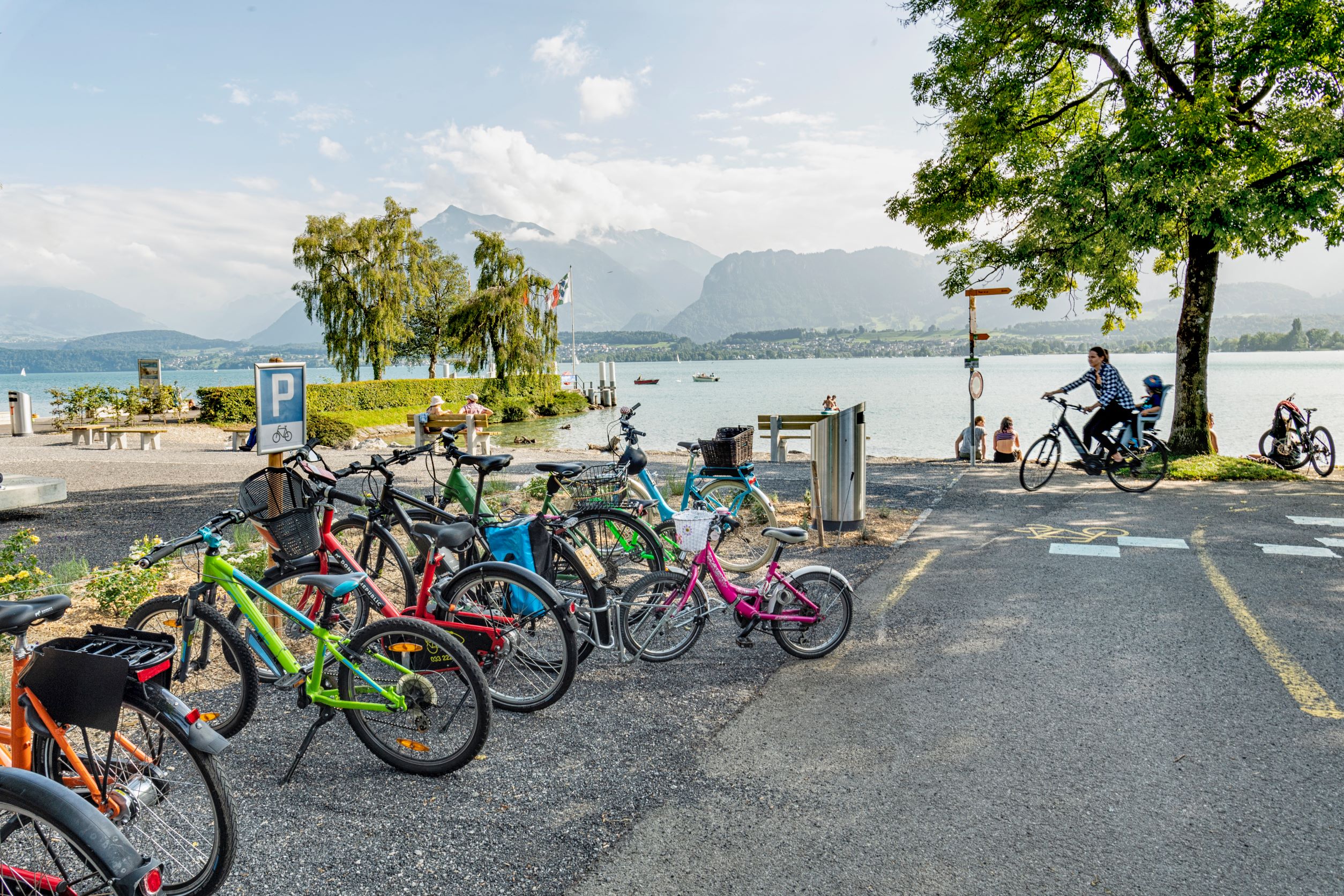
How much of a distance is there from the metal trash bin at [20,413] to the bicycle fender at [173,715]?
86.6 feet

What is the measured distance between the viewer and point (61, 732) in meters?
2.40

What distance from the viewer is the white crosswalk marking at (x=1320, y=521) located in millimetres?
8413

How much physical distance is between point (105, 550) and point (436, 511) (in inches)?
204

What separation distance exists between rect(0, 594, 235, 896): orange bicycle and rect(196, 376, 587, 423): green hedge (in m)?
25.9

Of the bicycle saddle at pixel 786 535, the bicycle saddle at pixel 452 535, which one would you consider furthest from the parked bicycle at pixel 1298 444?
the bicycle saddle at pixel 452 535

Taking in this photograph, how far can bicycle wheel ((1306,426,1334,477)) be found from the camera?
41.5ft

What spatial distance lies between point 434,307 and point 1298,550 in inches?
2204

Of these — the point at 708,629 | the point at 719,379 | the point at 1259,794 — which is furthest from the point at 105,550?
the point at 719,379

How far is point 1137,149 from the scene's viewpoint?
38.8 feet

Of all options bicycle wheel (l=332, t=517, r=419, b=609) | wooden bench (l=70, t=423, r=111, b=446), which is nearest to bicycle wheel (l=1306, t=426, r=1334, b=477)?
bicycle wheel (l=332, t=517, r=419, b=609)

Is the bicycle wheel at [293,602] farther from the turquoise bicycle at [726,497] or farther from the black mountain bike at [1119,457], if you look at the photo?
the black mountain bike at [1119,457]

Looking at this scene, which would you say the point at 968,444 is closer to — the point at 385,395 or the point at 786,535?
the point at 786,535

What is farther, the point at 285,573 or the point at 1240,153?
the point at 1240,153

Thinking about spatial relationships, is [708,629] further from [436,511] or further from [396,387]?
[396,387]
